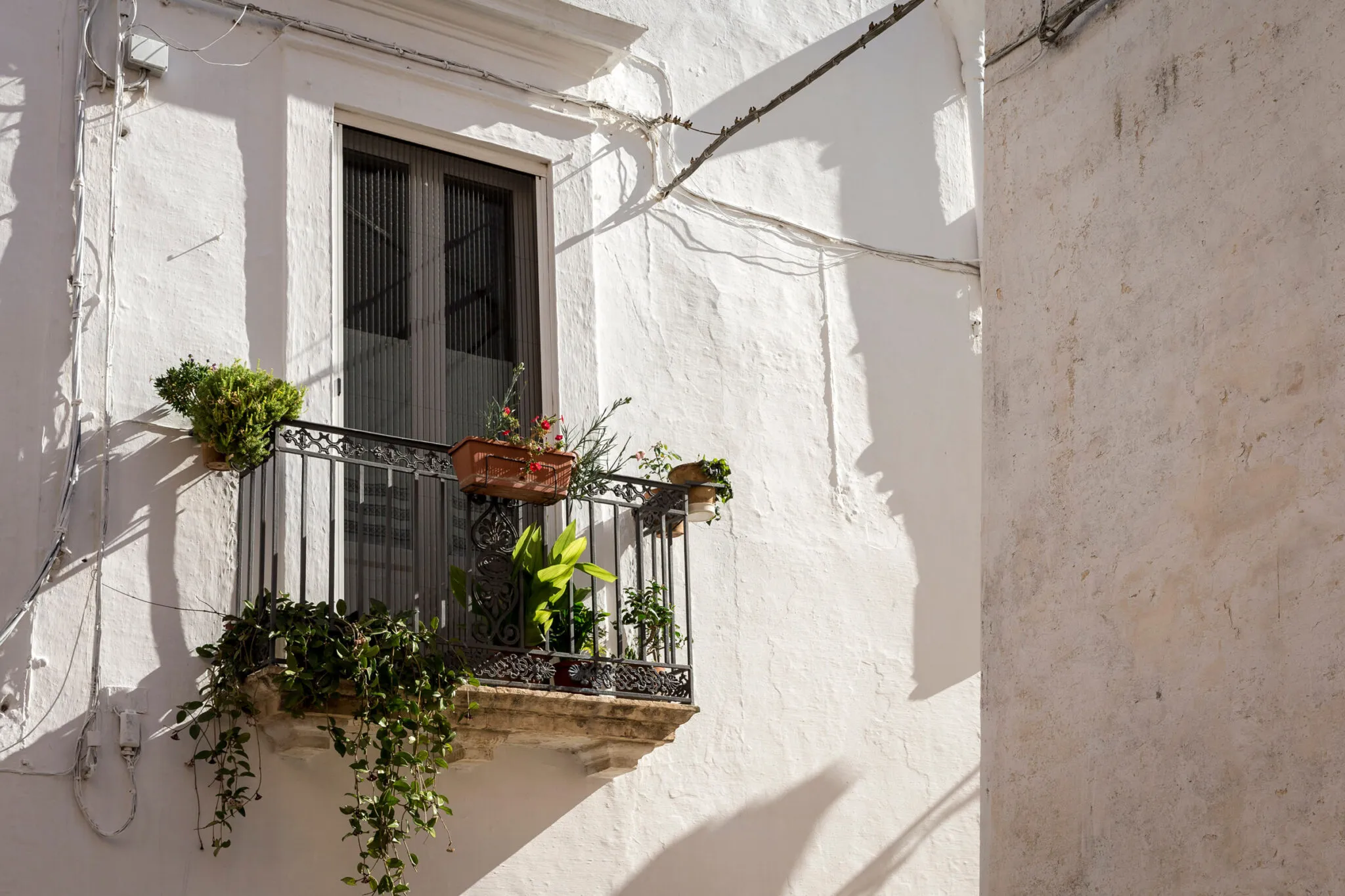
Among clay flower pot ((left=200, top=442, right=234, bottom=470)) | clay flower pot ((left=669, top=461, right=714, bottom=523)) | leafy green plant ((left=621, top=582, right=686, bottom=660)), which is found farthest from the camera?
clay flower pot ((left=669, top=461, right=714, bottom=523))

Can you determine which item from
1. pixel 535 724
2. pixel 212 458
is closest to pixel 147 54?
pixel 212 458

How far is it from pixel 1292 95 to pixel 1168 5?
62 cm

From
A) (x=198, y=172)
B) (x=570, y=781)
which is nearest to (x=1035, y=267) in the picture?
(x=570, y=781)

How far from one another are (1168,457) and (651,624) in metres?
2.87

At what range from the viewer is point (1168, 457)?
4637 millimetres

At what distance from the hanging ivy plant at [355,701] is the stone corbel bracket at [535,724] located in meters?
0.07

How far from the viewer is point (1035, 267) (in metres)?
5.22

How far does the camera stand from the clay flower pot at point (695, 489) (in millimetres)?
→ 7184

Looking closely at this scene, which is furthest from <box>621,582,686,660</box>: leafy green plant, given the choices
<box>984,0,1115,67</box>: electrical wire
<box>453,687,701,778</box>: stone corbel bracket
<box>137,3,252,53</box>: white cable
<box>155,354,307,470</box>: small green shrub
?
<box>137,3,252,53</box>: white cable

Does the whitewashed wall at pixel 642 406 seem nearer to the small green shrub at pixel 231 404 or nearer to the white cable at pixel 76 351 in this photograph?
the white cable at pixel 76 351

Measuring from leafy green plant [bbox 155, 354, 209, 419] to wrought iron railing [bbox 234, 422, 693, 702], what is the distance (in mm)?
371

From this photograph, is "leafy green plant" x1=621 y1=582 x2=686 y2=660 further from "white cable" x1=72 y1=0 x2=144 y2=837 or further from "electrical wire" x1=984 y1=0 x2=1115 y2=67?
"electrical wire" x1=984 y1=0 x2=1115 y2=67

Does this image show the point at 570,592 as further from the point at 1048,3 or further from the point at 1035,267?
the point at 1048,3

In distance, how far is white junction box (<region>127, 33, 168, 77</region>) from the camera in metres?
6.58
